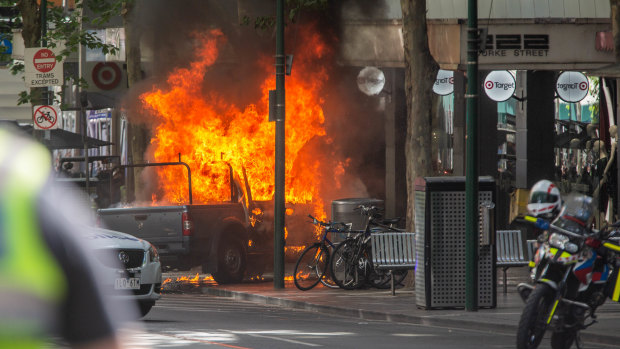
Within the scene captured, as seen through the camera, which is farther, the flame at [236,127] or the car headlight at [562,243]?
the flame at [236,127]

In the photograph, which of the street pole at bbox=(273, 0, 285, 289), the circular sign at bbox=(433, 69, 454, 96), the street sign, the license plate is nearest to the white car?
the license plate

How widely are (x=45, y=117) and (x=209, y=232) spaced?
7.60m

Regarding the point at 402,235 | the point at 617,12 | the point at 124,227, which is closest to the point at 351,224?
the point at 402,235

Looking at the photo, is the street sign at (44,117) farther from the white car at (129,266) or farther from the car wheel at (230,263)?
the white car at (129,266)

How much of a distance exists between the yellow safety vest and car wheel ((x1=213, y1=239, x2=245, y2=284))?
15.7 m

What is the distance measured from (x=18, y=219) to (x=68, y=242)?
0.15 m

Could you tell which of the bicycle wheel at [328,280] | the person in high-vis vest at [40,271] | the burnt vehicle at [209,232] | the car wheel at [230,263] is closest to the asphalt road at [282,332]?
the bicycle wheel at [328,280]

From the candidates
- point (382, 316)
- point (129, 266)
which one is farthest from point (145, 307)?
point (382, 316)

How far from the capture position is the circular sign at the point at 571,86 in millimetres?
23266

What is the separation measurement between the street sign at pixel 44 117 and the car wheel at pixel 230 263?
7.32 meters

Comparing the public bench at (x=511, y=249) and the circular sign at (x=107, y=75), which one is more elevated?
the circular sign at (x=107, y=75)

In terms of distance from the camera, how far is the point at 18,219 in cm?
280

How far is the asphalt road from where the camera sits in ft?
35.2

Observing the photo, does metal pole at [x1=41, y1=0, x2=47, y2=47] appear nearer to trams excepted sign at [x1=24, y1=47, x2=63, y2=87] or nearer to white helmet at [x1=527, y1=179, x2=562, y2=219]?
trams excepted sign at [x1=24, y1=47, x2=63, y2=87]
